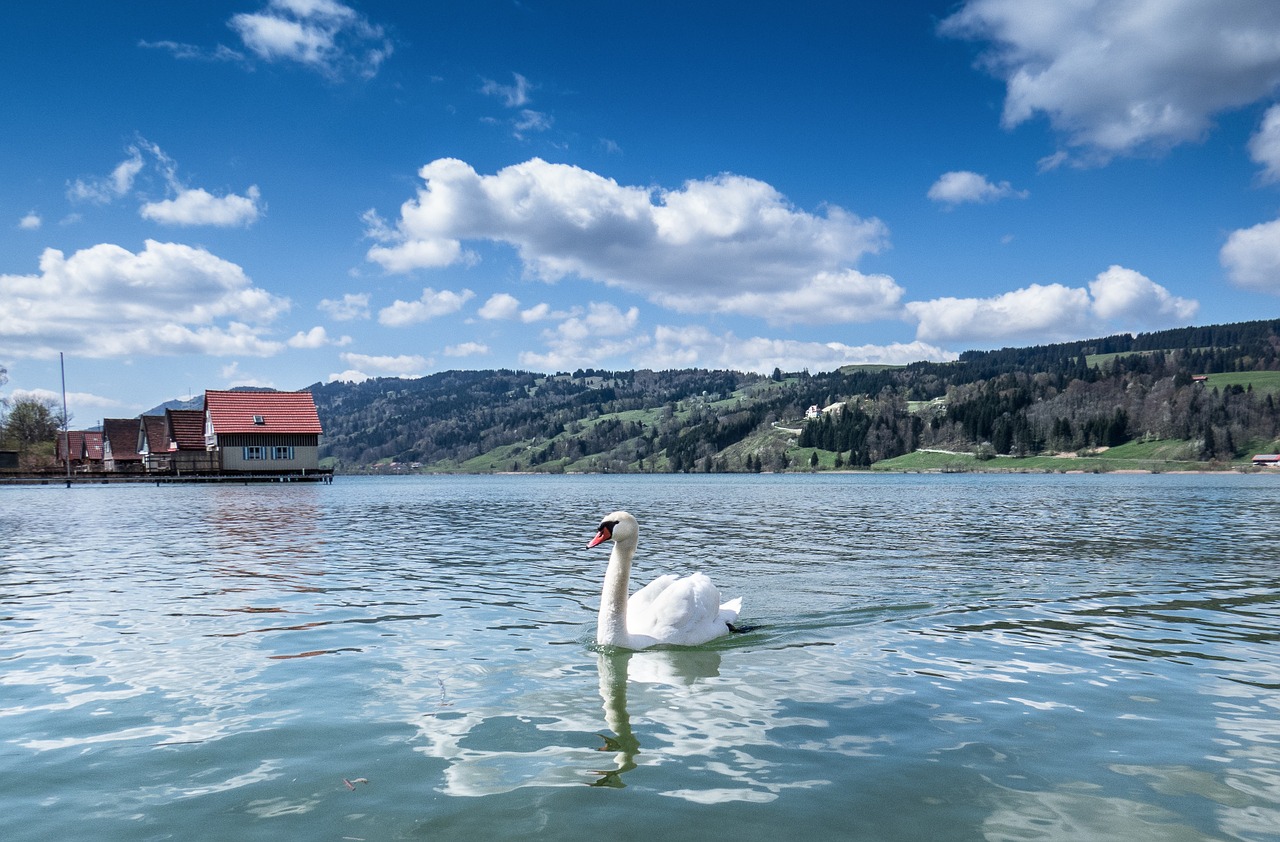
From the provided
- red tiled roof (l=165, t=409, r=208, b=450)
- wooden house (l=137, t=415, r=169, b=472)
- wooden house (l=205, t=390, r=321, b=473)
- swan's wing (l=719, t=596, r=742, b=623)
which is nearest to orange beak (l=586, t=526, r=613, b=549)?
swan's wing (l=719, t=596, r=742, b=623)

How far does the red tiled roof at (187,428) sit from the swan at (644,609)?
364 feet

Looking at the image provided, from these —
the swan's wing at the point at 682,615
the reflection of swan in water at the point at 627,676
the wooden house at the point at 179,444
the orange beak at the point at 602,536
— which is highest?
the wooden house at the point at 179,444

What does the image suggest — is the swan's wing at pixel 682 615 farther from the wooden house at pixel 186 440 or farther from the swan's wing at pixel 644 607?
the wooden house at pixel 186 440

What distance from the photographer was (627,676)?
10.9 metres

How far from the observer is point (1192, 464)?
183000mm

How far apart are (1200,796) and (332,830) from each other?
6923 mm

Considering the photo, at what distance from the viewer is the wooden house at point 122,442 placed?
128m

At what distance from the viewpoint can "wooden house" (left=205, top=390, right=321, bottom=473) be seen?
99.6 m

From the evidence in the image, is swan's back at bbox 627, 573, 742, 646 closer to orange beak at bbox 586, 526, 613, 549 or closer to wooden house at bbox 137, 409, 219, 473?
orange beak at bbox 586, 526, 613, 549

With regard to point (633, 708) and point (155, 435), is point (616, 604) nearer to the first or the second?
point (633, 708)

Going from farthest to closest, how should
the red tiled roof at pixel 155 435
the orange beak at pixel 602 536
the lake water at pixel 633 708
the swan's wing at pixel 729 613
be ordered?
the red tiled roof at pixel 155 435
the swan's wing at pixel 729 613
the orange beak at pixel 602 536
the lake water at pixel 633 708

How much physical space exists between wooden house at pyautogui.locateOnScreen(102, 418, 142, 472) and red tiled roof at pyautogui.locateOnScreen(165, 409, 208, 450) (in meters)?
24.9

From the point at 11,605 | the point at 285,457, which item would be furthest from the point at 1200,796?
the point at 285,457

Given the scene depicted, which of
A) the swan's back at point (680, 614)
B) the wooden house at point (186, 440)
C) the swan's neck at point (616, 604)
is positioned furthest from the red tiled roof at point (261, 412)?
the swan's neck at point (616, 604)
